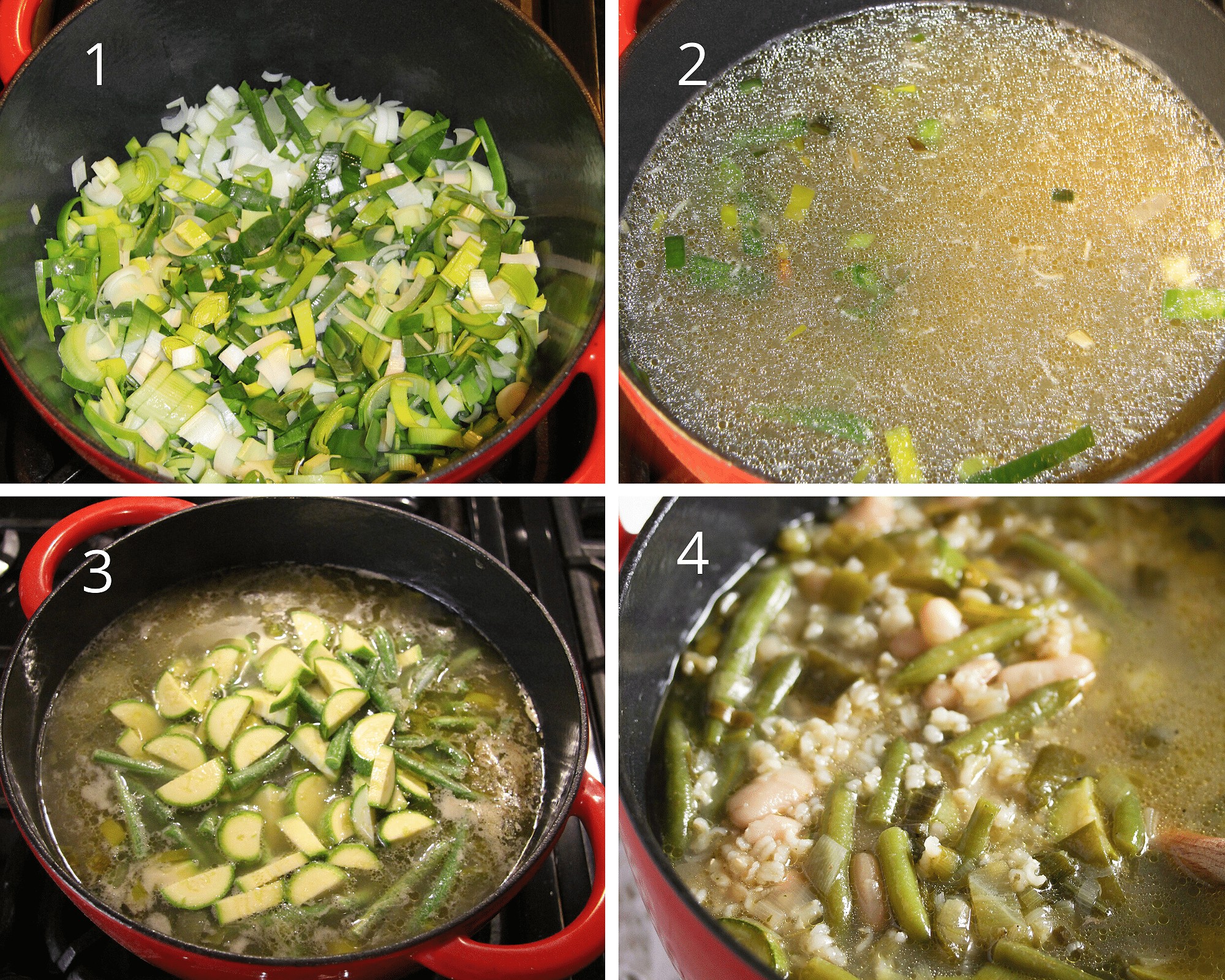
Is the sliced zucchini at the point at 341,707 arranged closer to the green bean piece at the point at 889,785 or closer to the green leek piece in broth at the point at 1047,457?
the green bean piece at the point at 889,785

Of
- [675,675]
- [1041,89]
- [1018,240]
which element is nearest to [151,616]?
[675,675]

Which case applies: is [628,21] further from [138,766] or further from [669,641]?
[138,766]

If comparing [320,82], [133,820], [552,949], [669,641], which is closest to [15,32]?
[320,82]

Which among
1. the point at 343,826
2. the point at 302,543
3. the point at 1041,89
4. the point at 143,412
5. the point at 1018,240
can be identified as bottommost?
the point at 343,826

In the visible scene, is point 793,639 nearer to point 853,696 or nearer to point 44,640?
point 853,696

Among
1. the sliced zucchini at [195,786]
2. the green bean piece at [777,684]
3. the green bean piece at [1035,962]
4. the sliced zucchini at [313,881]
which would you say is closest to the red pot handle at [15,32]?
the sliced zucchini at [195,786]

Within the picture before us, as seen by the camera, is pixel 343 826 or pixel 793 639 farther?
pixel 793 639
